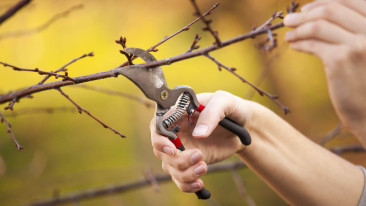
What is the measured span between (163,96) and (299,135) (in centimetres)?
66

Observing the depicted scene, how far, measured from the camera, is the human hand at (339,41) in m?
1.01

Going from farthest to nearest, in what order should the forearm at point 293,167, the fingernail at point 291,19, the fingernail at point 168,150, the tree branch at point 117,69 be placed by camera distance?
the forearm at point 293,167, the fingernail at point 291,19, the fingernail at point 168,150, the tree branch at point 117,69

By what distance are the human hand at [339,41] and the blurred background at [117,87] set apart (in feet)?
7.64

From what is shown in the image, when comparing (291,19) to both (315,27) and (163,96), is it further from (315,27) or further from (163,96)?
(163,96)

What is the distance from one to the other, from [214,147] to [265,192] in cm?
315

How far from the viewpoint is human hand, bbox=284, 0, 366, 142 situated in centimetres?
101

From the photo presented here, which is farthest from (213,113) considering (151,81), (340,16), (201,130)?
(340,16)

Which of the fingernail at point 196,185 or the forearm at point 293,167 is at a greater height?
the fingernail at point 196,185

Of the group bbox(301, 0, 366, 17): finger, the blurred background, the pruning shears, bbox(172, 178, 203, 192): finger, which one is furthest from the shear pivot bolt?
the blurred background

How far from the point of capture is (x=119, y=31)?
159 inches

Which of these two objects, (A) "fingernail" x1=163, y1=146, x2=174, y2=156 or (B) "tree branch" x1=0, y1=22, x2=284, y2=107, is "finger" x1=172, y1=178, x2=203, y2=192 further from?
(B) "tree branch" x1=0, y1=22, x2=284, y2=107

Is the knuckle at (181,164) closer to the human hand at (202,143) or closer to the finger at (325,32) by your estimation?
the human hand at (202,143)

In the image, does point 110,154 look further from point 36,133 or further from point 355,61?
point 355,61

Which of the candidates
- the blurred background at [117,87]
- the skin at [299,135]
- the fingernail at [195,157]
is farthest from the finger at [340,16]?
the blurred background at [117,87]
